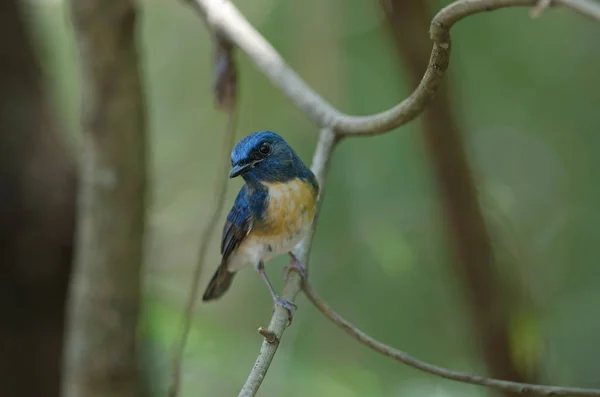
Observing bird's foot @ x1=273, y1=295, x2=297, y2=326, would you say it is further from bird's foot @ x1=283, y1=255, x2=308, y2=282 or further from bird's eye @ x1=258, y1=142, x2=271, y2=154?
bird's eye @ x1=258, y1=142, x2=271, y2=154

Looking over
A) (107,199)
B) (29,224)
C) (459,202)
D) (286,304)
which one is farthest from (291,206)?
(29,224)

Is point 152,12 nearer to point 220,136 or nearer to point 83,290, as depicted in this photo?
point 220,136

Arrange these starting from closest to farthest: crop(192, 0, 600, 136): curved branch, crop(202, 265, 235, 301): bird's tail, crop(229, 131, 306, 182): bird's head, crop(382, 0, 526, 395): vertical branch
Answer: crop(192, 0, 600, 136): curved branch < crop(229, 131, 306, 182): bird's head < crop(202, 265, 235, 301): bird's tail < crop(382, 0, 526, 395): vertical branch

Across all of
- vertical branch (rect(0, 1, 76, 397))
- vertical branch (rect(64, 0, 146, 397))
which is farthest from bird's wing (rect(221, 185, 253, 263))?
vertical branch (rect(0, 1, 76, 397))

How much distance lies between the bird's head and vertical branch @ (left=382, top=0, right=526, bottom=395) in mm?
1559

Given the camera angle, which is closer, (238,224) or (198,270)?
(198,270)

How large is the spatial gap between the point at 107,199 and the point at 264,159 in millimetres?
1390

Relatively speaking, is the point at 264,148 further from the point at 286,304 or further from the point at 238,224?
the point at 238,224

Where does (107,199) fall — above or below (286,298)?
below

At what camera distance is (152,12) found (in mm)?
5215

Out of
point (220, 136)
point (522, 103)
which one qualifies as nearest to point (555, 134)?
point (522, 103)

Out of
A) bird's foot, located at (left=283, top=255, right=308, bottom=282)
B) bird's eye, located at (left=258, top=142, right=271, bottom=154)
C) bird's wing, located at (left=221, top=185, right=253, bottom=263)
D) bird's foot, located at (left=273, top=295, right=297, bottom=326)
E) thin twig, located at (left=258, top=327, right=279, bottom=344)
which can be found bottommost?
bird's wing, located at (left=221, top=185, right=253, bottom=263)

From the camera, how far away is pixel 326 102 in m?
2.68

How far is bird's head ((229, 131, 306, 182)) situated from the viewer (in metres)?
1.92
